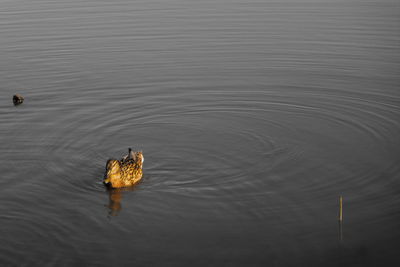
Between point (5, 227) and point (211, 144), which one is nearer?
point (5, 227)

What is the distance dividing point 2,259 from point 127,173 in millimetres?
3211

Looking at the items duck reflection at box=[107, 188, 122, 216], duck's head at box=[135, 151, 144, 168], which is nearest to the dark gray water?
duck reflection at box=[107, 188, 122, 216]

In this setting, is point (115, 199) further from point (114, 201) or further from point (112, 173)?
point (112, 173)

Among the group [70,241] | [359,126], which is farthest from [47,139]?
[359,126]

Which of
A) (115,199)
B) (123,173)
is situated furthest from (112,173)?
(115,199)

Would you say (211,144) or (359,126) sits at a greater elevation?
(359,126)

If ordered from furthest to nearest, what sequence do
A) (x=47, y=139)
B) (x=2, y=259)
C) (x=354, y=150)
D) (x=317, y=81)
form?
1. (x=317, y=81)
2. (x=47, y=139)
3. (x=354, y=150)
4. (x=2, y=259)

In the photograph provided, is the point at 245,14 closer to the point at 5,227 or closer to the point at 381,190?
the point at 381,190

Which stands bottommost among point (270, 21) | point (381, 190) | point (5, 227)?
point (5, 227)

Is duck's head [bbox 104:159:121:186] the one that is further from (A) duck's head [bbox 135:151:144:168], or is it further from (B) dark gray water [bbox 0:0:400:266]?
(A) duck's head [bbox 135:151:144:168]

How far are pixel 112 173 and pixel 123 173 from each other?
0.71 feet

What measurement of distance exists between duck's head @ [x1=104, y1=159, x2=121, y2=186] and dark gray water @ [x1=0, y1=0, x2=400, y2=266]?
9.9 inches

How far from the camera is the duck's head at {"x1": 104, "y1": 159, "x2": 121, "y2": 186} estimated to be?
40.7 feet

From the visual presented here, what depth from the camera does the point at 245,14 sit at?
2803 centimetres
